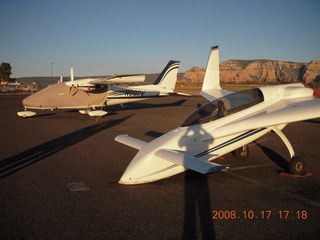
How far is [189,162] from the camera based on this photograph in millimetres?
4781

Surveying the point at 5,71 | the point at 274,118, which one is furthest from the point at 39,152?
the point at 5,71

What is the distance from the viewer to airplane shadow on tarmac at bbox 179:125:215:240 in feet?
12.8

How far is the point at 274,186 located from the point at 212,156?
4.98ft

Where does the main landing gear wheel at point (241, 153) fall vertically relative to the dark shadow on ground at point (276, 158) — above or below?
above

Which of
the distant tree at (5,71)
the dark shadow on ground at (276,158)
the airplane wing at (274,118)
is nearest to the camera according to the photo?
the airplane wing at (274,118)

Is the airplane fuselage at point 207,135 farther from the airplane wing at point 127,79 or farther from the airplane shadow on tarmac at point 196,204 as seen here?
the airplane wing at point 127,79

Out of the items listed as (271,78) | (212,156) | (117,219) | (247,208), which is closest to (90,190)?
(117,219)

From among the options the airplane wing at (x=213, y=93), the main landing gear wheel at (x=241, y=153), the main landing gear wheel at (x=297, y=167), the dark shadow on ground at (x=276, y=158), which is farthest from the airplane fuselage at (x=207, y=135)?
the airplane wing at (x=213, y=93)

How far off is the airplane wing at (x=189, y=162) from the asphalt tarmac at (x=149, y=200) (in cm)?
78

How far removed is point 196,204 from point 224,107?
2.63 meters

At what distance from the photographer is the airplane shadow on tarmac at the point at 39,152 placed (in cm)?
715

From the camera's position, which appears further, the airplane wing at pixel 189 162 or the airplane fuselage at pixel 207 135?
the airplane fuselage at pixel 207 135

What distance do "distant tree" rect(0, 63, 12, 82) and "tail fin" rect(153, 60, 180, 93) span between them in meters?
84.6

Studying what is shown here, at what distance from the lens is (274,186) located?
19.1 ft
